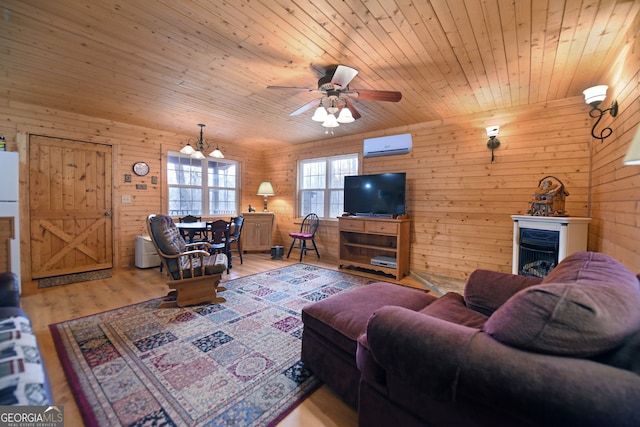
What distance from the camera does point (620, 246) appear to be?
6.72 feet

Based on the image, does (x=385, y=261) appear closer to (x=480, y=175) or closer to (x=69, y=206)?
(x=480, y=175)

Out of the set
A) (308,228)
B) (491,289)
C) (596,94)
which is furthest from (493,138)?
(308,228)

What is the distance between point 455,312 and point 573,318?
98 cm

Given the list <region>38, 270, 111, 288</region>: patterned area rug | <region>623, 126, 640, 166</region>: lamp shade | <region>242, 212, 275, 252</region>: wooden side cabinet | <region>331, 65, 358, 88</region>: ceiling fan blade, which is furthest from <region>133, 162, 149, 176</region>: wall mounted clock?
<region>623, 126, 640, 166</region>: lamp shade

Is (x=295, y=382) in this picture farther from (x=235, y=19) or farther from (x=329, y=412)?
(x=235, y=19)

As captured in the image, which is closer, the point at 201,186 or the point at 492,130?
the point at 492,130

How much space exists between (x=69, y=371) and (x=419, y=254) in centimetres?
420

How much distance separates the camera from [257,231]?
5902mm

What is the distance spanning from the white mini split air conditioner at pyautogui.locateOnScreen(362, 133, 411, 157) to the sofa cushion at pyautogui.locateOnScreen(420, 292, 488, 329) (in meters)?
Answer: 3.06

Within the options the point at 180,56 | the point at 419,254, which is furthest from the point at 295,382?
the point at 419,254

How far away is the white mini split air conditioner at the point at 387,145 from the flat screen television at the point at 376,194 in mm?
493

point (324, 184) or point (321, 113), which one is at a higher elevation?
point (321, 113)

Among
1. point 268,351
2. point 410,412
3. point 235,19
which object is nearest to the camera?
point 410,412

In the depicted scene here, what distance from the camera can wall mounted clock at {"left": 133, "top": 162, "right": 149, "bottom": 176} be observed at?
4667mm
